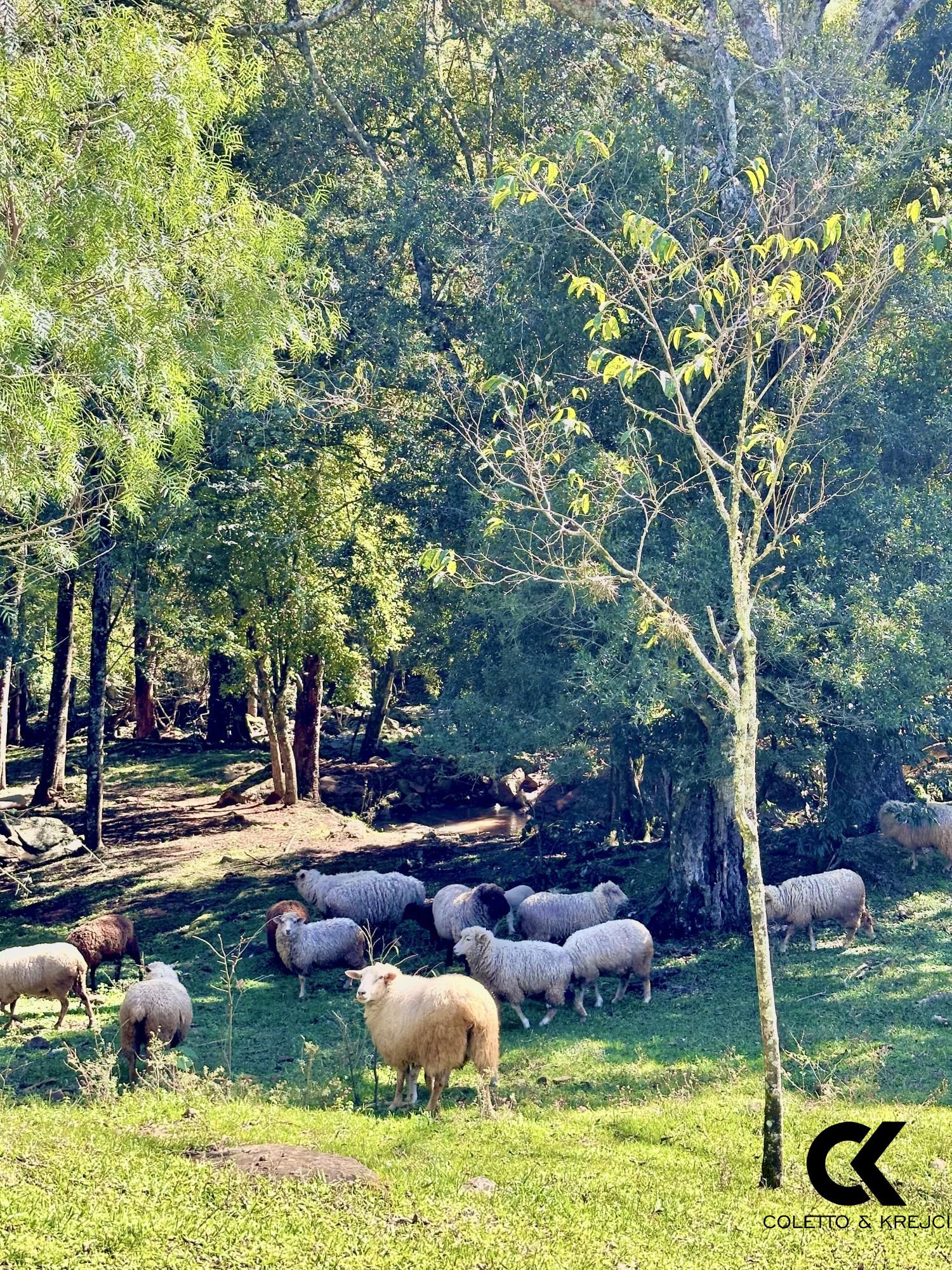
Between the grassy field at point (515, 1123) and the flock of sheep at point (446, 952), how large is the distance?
1.35 ft

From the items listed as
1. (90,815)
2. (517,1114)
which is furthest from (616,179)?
(90,815)

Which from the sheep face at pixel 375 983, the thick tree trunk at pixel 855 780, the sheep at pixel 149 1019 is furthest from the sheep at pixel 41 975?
the thick tree trunk at pixel 855 780

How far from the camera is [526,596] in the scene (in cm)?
1680

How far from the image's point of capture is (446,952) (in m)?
17.2

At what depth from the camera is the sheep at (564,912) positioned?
17344 millimetres

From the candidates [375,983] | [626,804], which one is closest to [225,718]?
[626,804]

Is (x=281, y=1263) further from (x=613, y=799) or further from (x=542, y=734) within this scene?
(x=613, y=799)

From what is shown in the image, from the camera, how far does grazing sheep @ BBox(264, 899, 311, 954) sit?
1697cm

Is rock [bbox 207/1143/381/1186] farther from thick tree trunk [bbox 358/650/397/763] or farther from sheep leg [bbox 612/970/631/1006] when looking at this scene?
thick tree trunk [bbox 358/650/397/763]

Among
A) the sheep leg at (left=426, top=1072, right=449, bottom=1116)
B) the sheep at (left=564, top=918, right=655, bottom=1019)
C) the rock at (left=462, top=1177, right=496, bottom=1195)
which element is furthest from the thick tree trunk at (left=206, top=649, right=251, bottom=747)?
the rock at (left=462, top=1177, right=496, bottom=1195)

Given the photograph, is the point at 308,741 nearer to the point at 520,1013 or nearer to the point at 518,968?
the point at 518,968

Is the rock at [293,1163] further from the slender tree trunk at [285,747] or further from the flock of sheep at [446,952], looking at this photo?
the slender tree trunk at [285,747]

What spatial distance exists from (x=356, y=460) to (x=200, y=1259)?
17.8 meters

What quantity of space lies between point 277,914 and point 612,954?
531 centimetres
